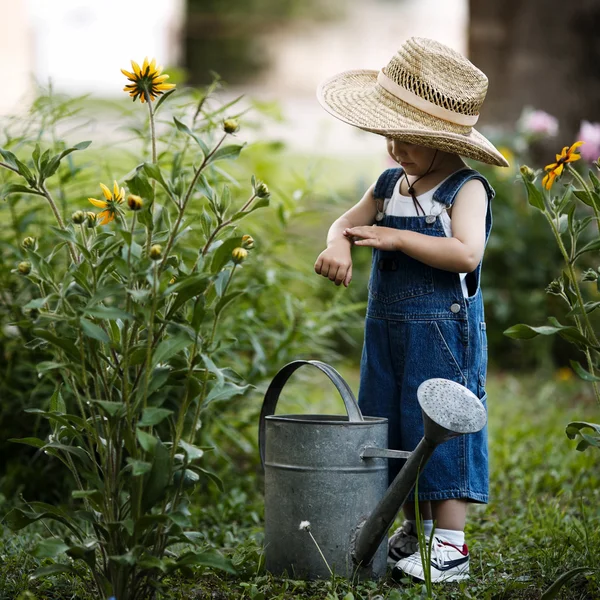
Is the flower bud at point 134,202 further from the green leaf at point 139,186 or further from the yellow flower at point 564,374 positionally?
the yellow flower at point 564,374

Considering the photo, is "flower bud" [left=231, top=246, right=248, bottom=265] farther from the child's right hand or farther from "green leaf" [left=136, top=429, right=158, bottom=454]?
the child's right hand

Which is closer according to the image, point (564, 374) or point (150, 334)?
point (150, 334)

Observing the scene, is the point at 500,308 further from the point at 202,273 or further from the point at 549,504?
the point at 202,273

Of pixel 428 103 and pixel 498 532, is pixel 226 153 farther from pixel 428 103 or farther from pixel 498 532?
pixel 498 532

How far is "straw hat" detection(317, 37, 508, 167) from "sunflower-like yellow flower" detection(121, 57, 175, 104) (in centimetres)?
59

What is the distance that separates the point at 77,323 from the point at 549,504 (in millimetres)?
1954

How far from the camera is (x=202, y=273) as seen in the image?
64.7 inches

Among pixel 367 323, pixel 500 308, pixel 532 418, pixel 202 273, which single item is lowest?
pixel 532 418

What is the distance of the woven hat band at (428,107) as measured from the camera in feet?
7.16

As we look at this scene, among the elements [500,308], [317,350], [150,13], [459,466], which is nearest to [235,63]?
[150,13]

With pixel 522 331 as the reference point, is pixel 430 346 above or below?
below

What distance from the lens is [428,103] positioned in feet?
7.17

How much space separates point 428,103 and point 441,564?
116 cm

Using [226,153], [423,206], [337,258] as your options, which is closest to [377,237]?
[337,258]
